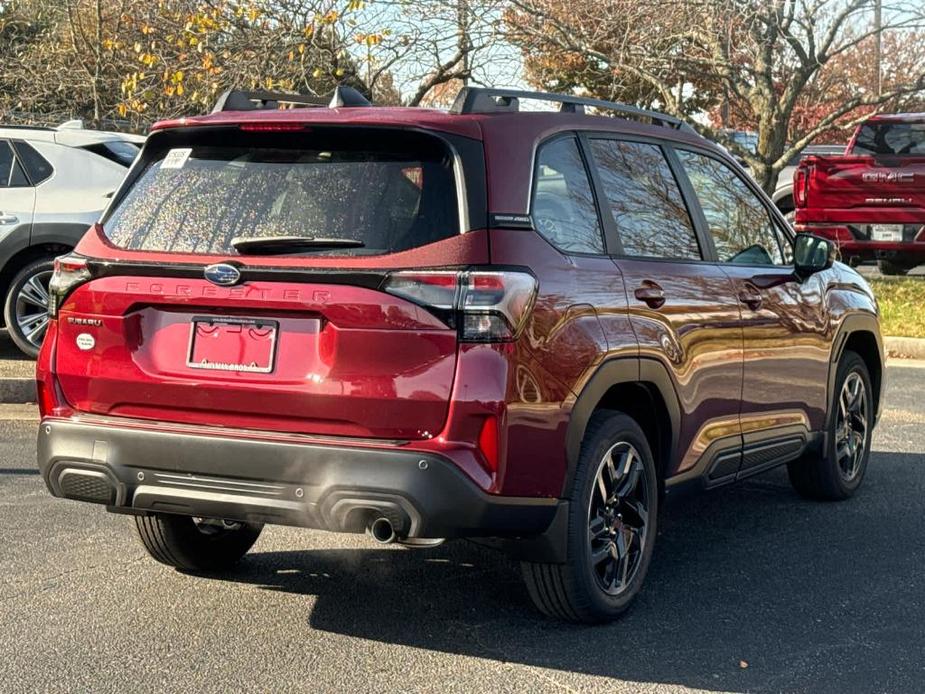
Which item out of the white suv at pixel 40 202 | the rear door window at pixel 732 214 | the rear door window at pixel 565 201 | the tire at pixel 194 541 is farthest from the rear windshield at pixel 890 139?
the tire at pixel 194 541

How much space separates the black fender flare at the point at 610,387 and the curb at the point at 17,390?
5.70 m

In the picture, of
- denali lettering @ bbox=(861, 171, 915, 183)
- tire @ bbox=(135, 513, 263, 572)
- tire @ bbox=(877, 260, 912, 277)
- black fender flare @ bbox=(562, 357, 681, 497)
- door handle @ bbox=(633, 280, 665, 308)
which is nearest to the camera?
black fender flare @ bbox=(562, 357, 681, 497)

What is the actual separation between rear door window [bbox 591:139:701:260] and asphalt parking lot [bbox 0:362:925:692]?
133cm

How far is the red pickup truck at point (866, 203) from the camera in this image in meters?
15.6

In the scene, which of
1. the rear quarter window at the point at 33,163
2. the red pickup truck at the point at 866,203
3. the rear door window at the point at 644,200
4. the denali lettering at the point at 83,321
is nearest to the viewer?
the denali lettering at the point at 83,321

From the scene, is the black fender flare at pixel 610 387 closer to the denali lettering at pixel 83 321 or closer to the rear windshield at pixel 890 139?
the denali lettering at pixel 83 321

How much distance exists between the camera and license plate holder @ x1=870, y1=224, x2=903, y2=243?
15.7m

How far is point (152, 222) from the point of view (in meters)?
4.57

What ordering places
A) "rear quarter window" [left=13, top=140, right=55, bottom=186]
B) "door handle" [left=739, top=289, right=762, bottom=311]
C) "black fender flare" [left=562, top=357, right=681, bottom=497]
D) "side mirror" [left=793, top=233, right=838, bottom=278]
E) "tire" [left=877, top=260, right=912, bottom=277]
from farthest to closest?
"tire" [left=877, top=260, right=912, bottom=277] → "rear quarter window" [left=13, top=140, right=55, bottom=186] → "side mirror" [left=793, top=233, right=838, bottom=278] → "door handle" [left=739, top=289, right=762, bottom=311] → "black fender flare" [left=562, top=357, right=681, bottom=497]

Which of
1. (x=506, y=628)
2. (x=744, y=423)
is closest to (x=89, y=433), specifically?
(x=506, y=628)

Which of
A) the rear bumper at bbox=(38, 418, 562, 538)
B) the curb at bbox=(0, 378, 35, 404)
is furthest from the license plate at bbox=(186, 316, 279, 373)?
the curb at bbox=(0, 378, 35, 404)

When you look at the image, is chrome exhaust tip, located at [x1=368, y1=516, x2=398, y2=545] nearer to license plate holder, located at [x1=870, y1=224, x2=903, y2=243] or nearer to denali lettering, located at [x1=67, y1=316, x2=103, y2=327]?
denali lettering, located at [x1=67, y1=316, x2=103, y2=327]

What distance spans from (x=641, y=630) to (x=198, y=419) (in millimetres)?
1703

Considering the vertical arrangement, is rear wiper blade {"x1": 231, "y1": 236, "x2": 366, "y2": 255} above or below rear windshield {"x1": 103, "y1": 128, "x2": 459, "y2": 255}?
below
